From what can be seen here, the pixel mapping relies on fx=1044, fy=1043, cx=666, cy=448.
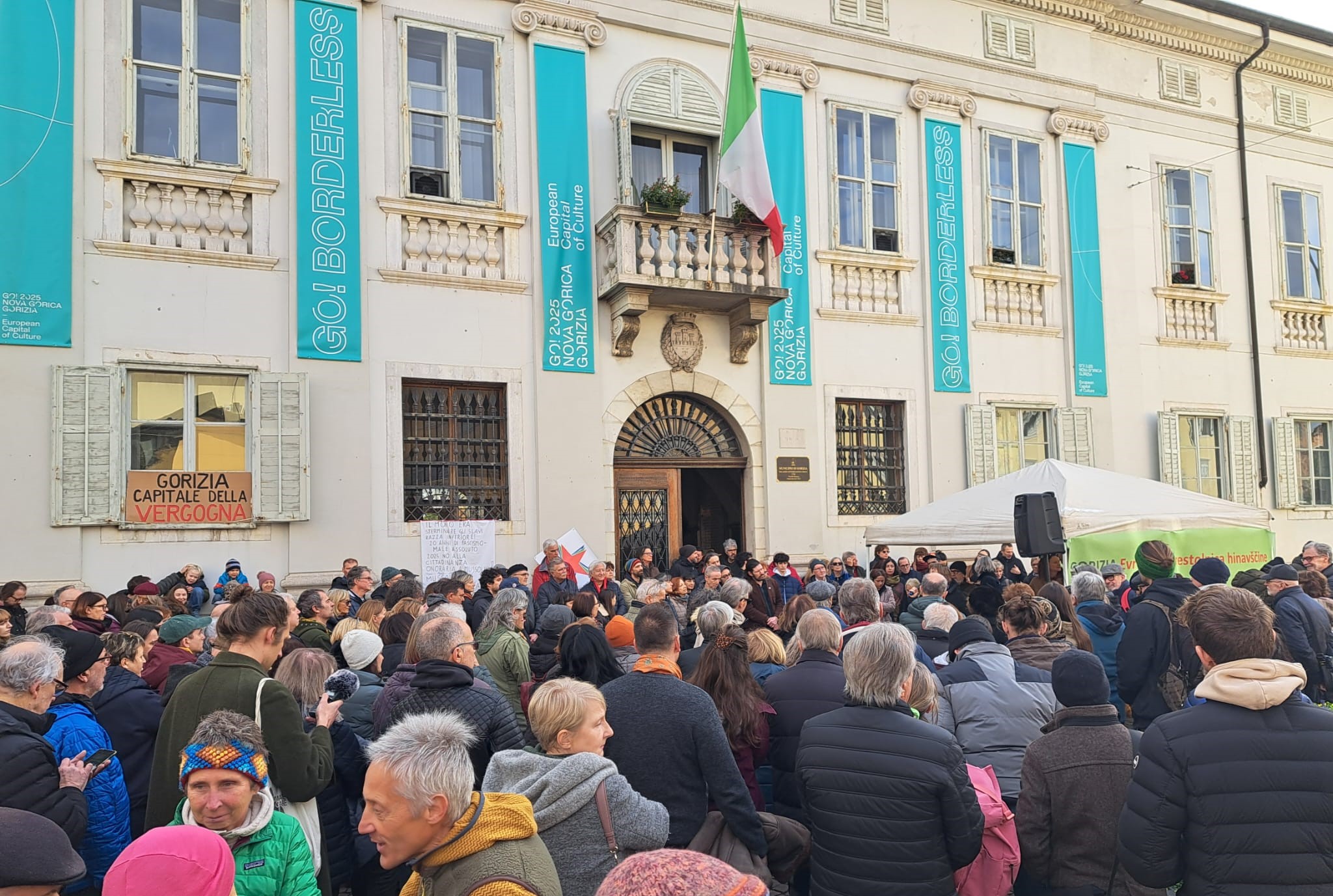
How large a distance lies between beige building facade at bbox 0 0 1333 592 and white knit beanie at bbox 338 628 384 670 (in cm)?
714

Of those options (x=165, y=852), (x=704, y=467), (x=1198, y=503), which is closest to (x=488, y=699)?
(x=165, y=852)

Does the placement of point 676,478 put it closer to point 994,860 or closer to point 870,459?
point 870,459

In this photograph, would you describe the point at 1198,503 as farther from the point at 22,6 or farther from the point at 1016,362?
the point at 22,6

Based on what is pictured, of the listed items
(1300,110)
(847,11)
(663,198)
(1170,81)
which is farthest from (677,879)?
(1300,110)

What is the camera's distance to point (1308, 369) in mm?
19781

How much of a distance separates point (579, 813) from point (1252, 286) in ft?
64.4

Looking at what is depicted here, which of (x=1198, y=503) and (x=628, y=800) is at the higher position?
(x=1198, y=503)

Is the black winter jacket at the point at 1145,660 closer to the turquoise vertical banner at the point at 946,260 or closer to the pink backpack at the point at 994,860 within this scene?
the pink backpack at the point at 994,860

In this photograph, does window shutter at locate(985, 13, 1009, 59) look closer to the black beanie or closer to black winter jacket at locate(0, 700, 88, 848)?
the black beanie

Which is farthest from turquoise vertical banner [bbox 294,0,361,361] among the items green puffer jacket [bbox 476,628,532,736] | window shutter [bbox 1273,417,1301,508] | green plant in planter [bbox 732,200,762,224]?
window shutter [bbox 1273,417,1301,508]

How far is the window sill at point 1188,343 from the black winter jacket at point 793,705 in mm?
15590

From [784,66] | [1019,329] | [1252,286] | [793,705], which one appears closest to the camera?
[793,705]

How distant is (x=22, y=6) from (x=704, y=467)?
9.65 meters

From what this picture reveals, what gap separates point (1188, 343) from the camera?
18.4 m
